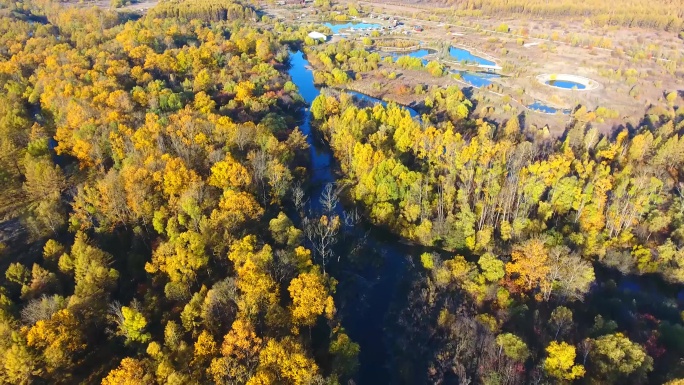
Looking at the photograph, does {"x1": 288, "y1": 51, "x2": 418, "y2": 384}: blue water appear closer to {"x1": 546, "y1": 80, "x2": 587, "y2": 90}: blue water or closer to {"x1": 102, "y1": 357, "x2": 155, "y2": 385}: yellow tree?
{"x1": 102, "y1": 357, "x2": 155, "y2": 385}: yellow tree

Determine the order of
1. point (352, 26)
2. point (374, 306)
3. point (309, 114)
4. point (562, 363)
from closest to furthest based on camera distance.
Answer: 1. point (562, 363)
2. point (374, 306)
3. point (309, 114)
4. point (352, 26)

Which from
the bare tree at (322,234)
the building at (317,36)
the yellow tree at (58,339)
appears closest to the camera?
the yellow tree at (58,339)

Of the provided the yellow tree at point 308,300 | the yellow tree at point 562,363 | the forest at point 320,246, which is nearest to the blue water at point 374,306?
the forest at point 320,246

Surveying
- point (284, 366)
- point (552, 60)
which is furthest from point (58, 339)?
point (552, 60)

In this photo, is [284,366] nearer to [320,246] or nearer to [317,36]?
[320,246]

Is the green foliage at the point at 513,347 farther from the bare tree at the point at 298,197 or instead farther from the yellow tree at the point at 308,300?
the bare tree at the point at 298,197

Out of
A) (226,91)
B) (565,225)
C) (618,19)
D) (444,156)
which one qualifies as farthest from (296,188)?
(618,19)

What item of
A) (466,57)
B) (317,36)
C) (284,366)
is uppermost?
(317,36)
